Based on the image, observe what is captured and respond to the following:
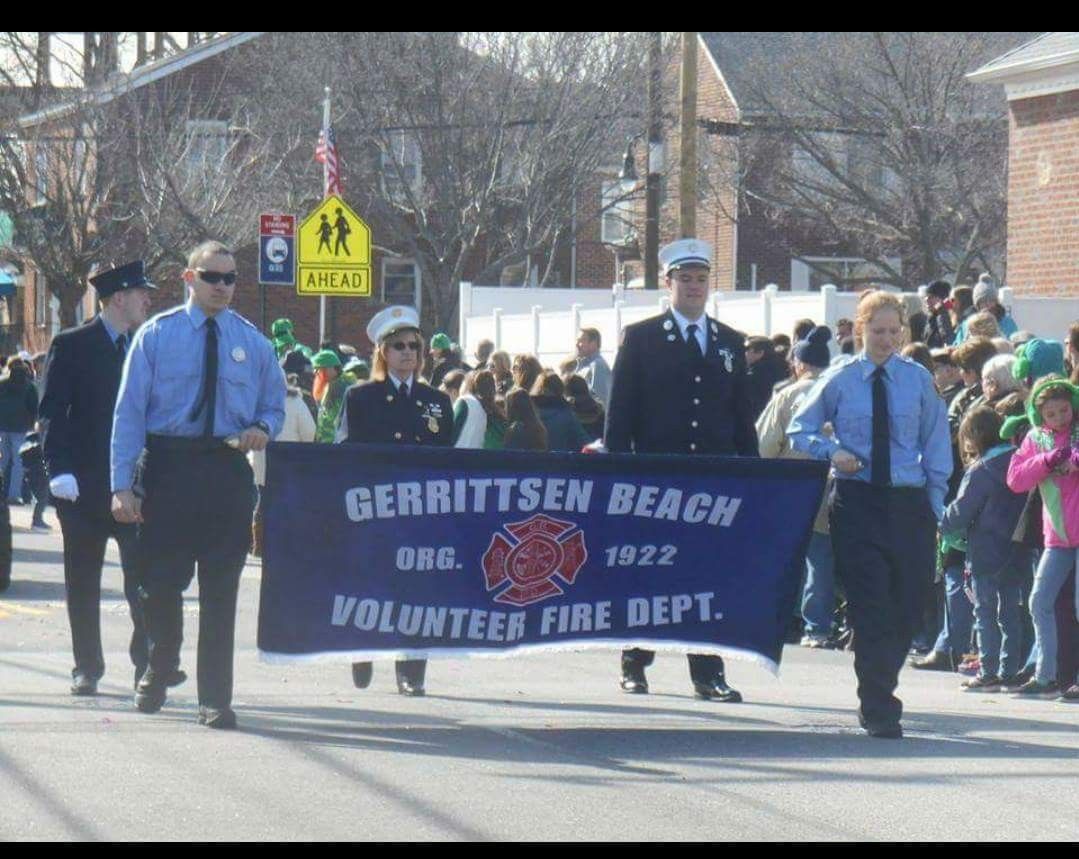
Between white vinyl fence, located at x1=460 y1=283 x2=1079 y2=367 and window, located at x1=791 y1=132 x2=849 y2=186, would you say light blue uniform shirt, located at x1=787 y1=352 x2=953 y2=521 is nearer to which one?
white vinyl fence, located at x1=460 y1=283 x2=1079 y2=367

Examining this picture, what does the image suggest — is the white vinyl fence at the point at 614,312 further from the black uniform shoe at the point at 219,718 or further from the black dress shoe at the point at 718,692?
the black uniform shoe at the point at 219,718

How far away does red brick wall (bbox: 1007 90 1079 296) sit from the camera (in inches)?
1053

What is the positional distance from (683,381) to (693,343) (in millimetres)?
192

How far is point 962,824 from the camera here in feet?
23.0

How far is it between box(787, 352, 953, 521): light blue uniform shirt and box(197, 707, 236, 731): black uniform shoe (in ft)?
8.97

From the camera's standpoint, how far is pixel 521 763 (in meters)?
8.07

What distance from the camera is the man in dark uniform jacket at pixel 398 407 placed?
1030 cm

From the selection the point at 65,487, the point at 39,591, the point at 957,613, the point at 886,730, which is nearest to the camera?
the point at 886,730

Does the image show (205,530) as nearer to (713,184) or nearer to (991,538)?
(991,538)

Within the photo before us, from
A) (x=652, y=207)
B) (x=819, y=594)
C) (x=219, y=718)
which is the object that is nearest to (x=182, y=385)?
(x=219, y=718)

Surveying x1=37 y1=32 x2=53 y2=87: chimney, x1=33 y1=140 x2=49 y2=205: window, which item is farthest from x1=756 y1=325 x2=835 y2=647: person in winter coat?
x1=37 y1=32 x2=53 y2=87: chimney

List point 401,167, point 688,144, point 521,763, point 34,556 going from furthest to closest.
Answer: point 401,167 < point 688,144 < point 34,556 < point 521,763

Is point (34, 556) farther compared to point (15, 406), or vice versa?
point (15, 406)

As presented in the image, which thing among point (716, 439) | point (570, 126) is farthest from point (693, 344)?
point (570, 126)
